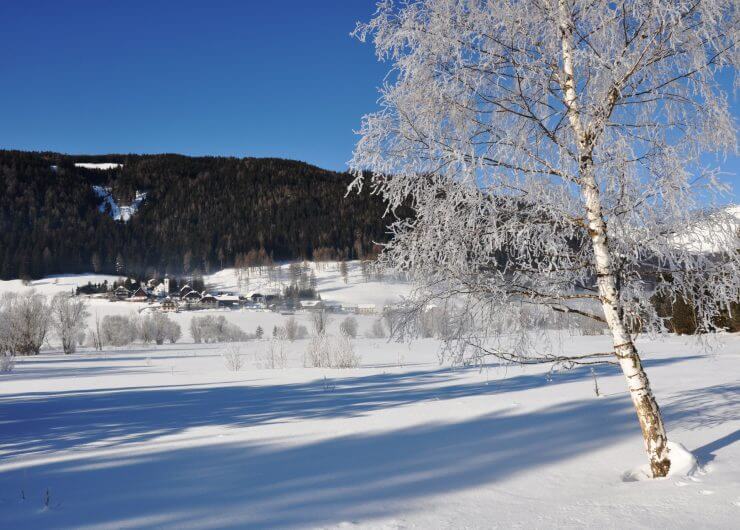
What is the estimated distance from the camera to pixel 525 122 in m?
5.28

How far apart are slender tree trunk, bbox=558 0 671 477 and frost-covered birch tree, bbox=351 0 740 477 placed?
0.01 m

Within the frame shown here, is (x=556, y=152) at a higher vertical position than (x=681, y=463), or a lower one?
higher

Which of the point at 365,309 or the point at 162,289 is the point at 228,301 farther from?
the point at 365,309

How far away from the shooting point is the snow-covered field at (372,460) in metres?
4.09

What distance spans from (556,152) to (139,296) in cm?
11171

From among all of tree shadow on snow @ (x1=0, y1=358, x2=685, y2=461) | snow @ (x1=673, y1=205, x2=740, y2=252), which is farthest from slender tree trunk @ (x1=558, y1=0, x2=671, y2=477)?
tree shadow on snow @ (x1=0, y1=358, x2=685, y2=461)

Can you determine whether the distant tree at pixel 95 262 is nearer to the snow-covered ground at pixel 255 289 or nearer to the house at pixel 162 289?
the snow-covered ground at pixel 255 289

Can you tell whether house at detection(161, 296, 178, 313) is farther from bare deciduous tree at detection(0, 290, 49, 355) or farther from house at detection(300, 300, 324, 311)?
bare deciduous tree at detection(0, 290, 49, 355)

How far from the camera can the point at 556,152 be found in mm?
5133

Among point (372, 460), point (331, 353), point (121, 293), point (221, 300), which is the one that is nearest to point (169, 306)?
point (221, 300)

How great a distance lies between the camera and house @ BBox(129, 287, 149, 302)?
101 meters

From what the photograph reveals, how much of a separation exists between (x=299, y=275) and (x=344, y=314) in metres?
45.3

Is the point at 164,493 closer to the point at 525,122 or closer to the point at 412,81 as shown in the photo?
the point at 412,81

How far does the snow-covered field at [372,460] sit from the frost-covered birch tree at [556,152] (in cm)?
117
